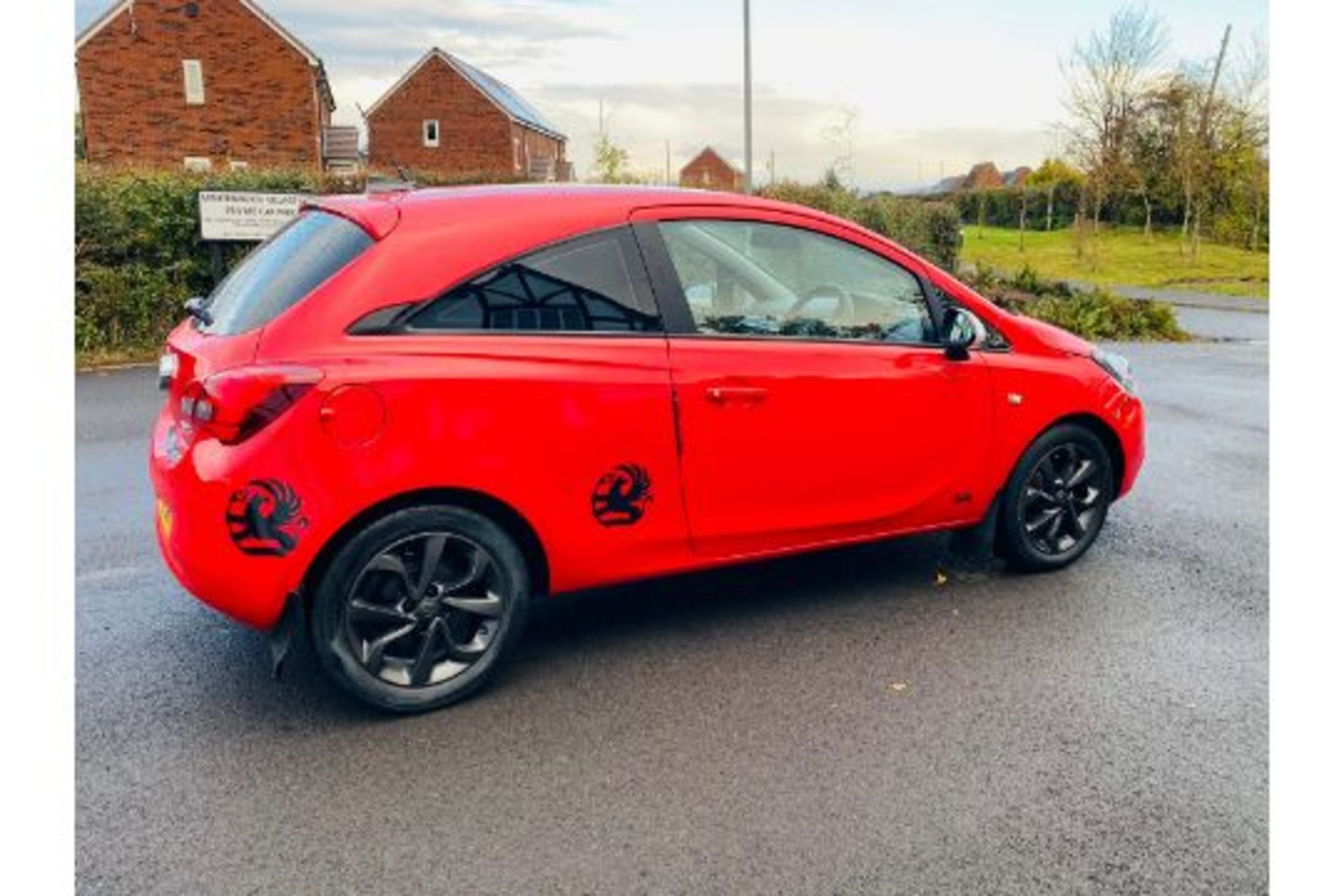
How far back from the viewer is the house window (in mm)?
39469

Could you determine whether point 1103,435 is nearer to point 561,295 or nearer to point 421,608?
point 561,295

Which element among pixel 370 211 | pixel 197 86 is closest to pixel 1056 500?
pixel 370 211

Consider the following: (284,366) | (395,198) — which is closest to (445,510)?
(284,366)

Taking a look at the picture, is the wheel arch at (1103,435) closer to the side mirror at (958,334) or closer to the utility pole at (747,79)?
the side mirror at (958,334)

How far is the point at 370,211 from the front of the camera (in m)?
3.57

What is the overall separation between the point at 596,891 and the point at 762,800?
595 mm

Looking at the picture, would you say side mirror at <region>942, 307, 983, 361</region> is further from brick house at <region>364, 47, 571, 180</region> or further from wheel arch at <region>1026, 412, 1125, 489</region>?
brick house at <region>364, 47, 571, 180</region>

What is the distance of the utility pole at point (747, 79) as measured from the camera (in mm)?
18344

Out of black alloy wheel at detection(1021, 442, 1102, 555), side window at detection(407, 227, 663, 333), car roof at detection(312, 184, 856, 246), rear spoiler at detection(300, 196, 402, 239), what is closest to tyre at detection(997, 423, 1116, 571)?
black alloy wheel at detection(1021, 442, 1102, 555)

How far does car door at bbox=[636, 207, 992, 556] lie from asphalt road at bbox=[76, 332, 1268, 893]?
0.49 meters

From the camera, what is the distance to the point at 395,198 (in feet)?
12.2

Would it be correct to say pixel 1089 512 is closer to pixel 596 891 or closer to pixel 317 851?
pixel 596 891

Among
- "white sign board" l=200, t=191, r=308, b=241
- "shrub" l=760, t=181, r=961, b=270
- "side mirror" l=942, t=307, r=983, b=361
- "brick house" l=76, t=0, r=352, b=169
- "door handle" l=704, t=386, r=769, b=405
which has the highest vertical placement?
"brick house" l=76, t=0, r=352, b=169

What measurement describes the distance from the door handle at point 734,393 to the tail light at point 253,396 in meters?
1.36
